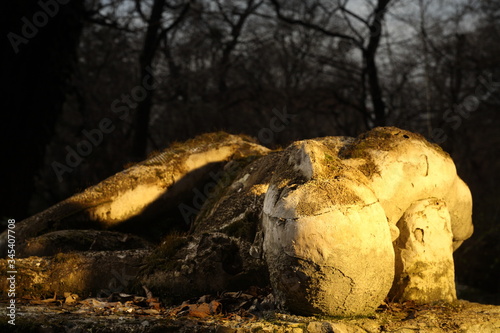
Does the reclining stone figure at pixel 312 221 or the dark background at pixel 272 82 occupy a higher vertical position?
the dark background at pixel 272 82

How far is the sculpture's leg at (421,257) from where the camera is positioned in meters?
4.22

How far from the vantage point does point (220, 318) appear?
11.9 feet

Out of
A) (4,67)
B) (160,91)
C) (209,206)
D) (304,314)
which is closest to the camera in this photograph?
(304,314)

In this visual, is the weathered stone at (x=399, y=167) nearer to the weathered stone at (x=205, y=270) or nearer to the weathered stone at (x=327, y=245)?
the weathered stone at (x=327, y=245)

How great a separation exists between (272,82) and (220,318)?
1480 centimetres

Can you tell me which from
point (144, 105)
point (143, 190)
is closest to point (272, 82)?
point (144, 105)

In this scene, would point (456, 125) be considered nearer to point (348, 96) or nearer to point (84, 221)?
point (348, 96)

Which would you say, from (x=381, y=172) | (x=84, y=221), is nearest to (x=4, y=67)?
(x=84, y=221)

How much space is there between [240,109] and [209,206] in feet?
41.9

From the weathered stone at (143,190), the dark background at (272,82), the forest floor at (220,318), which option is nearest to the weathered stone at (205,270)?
the forest floor at (220,318)

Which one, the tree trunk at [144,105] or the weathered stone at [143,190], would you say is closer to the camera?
the weathered stone at [143,190]

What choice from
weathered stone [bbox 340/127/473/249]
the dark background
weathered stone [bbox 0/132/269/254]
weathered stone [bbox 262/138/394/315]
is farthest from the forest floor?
the dark background

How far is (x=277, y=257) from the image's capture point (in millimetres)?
3594

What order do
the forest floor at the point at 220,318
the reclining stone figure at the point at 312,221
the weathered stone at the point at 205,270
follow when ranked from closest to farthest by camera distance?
the forest floor at the point at 220,318
the reclining stone figure at the point at 312,221
the weathered stone at the point at 205,270
